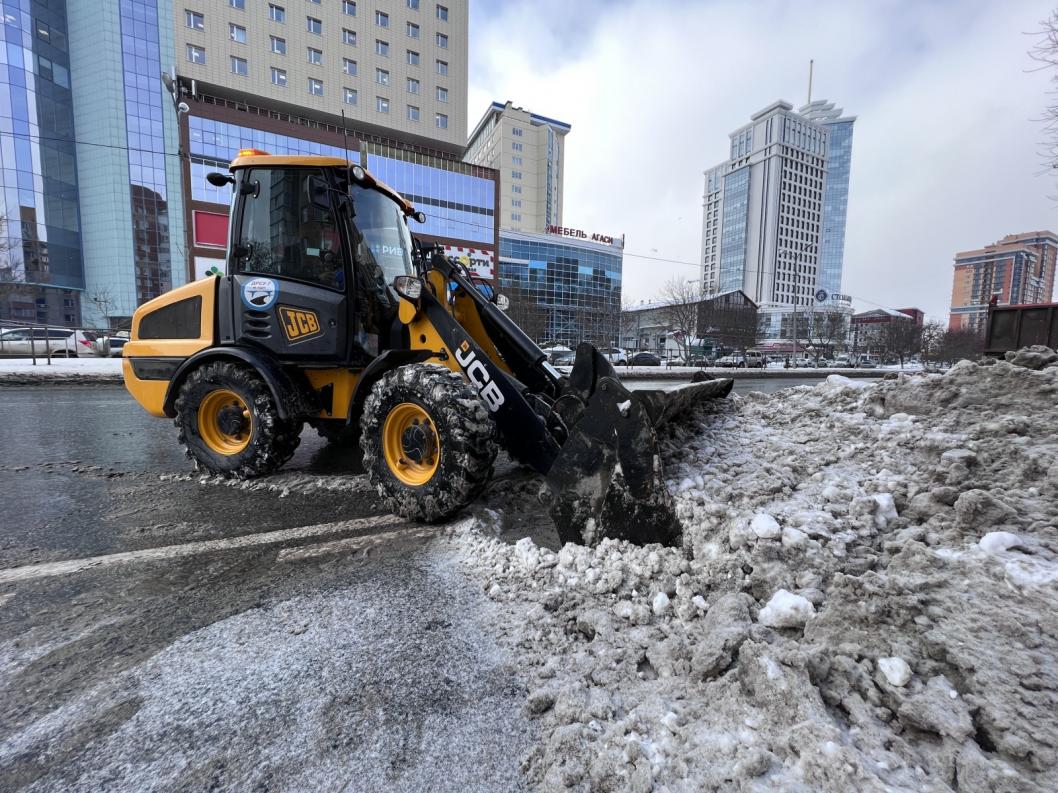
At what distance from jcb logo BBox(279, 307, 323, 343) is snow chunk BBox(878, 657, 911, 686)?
4053mm

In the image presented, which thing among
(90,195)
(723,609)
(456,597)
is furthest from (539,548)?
(90,195)

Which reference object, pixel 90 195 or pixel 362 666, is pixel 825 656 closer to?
pixel 362 666

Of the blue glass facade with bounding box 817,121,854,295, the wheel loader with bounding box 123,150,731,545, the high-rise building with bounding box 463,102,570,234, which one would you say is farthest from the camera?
the high-rise building with bounding box 463,102,570,234

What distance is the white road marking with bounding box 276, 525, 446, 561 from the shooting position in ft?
10.00

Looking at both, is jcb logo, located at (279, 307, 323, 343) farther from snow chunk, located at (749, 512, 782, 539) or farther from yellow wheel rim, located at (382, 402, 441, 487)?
snow chunk, located at (749, 512, 782, 539)

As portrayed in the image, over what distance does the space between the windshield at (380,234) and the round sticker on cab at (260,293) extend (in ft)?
2.62

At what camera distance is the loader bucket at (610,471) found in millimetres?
2658

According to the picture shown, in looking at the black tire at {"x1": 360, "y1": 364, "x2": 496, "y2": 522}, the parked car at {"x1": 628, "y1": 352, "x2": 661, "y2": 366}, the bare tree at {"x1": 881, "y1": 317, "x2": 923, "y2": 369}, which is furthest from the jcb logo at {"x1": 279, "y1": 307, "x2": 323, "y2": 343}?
the bare tree at {"x1": 881, "y1": 317, "x2": 923, "y2": 369}

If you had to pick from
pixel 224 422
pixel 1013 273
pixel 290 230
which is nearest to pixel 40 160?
pixel 224 422

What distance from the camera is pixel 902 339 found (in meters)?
40.9

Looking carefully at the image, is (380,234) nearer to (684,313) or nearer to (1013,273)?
(684,313)

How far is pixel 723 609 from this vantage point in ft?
6.70

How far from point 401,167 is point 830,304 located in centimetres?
5695

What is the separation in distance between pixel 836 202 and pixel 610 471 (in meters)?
119
